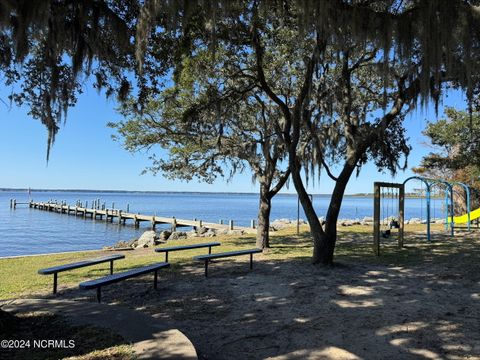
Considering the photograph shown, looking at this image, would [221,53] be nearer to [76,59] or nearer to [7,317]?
[76,59]

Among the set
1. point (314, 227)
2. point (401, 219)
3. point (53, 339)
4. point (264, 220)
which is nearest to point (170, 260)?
point (264, 220)

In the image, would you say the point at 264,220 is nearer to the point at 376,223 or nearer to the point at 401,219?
the point at 376,223

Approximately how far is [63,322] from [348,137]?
663cm

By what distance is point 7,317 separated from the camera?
3.67 m

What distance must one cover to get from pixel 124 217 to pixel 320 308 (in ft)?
134

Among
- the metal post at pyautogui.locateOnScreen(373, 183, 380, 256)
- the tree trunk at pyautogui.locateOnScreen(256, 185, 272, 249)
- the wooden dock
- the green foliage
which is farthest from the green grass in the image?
the wooden dock

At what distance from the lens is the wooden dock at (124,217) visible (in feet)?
95.2

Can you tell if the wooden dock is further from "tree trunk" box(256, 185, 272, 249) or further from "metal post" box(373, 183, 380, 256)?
"metal post" box(373, 183, 380, 256)

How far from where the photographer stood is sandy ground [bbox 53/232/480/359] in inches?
145

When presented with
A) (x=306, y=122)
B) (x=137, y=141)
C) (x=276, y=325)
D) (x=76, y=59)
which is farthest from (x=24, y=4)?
(x=137, y=141)

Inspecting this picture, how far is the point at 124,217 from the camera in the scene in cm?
4319

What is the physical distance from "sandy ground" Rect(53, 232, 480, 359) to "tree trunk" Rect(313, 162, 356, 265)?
383 mm

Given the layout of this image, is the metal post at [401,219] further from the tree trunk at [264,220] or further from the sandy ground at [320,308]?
the tree trunk at [264,220]

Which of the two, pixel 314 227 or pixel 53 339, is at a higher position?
pixel 314 227
